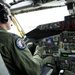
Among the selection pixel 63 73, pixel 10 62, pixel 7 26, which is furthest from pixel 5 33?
pixel 63 73

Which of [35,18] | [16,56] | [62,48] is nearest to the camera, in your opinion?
[16,56]

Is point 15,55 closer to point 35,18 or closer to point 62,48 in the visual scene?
point 62,48

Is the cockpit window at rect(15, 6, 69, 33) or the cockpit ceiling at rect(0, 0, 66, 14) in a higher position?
the cockpit ceiling at rect(0, 0, 66, 14)

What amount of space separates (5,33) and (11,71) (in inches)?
14.2

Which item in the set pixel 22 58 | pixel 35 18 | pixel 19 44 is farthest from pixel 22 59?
pixel 35 18

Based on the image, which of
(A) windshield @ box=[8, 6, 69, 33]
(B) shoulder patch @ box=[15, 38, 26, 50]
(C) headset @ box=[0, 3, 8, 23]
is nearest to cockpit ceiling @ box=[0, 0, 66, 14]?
(A) windshield @ box=[8, 6, 69, 33]

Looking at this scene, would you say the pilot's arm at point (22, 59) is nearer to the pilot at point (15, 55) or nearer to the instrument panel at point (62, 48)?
the pilot at point (15, 55)

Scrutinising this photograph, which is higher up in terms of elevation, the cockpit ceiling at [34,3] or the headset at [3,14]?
the headset at [3,14]

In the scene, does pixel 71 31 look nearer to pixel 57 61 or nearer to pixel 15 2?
pixel 57 61

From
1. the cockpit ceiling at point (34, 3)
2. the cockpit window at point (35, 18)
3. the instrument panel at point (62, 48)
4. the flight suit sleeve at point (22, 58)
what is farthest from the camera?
the cockpit window at point (35, 18)

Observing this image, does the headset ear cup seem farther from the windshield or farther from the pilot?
the windshield

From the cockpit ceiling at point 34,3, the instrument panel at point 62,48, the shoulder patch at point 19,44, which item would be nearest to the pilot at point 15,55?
the shoulder patch at point 19,44

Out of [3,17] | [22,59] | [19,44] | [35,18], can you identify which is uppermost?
[3,17]

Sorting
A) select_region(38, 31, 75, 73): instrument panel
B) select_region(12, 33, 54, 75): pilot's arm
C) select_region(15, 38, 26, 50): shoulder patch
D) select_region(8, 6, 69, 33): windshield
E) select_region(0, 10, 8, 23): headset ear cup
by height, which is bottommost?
select_region(8, 6, 69, 33): windshield
